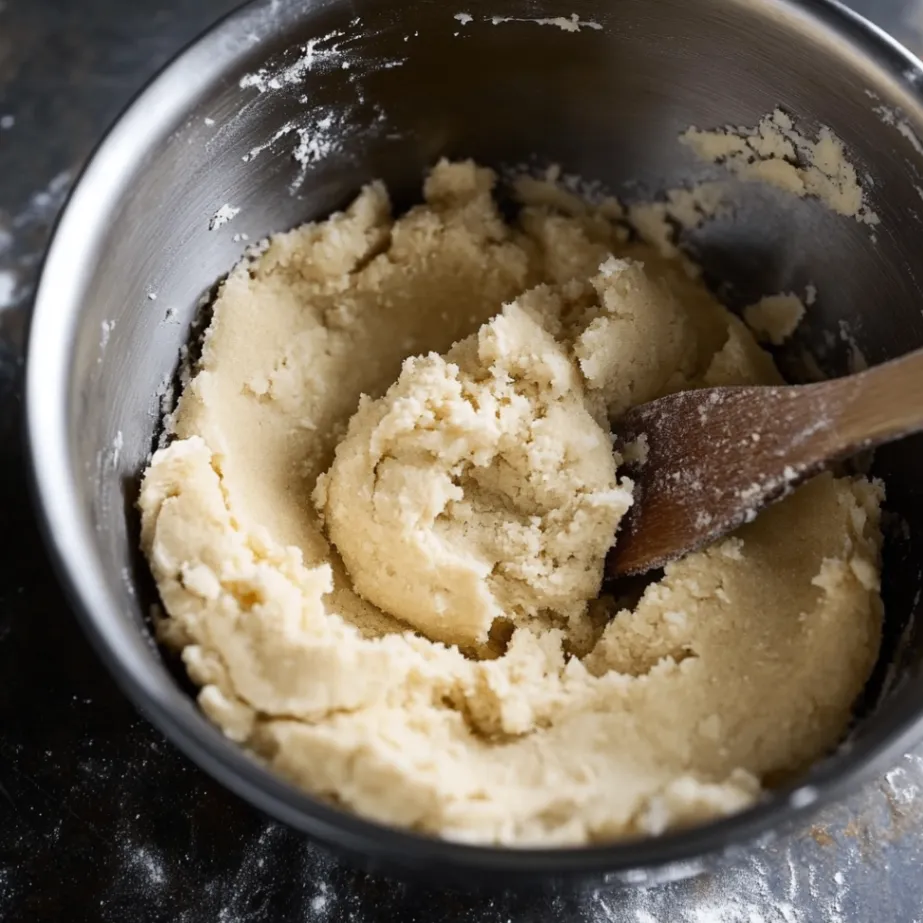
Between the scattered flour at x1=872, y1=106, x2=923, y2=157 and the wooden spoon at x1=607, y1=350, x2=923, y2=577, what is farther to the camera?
the scattered flour at x1=872, y1=106, x2=923, y2=157

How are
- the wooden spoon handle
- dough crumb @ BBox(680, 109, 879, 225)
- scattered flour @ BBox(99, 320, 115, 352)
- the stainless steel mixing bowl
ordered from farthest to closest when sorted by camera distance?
dough crumb @ BBox(680, 109, 879, 225)
scattered flour @ BBox(99, 320, 115, 352)
the wooden spoon handle
the stainless steel mixing bowl

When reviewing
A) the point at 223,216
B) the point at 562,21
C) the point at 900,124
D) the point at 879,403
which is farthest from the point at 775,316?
the point at 223,216

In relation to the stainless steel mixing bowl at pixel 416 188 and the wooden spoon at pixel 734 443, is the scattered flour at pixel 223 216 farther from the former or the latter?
the wooden spoon at pixel 734 443

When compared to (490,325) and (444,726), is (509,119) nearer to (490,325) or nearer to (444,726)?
(490,325)

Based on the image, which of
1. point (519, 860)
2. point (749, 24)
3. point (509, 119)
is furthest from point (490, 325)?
point (519, 860)

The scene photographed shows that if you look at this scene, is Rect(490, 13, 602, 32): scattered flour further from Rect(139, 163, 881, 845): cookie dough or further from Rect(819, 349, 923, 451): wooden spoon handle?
Rect(819, 349, 923, 451): wooden spoon handle

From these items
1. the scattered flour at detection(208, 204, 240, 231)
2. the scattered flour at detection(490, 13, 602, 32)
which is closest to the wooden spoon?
the scattered flour at detection(490, 13, 602, 32)

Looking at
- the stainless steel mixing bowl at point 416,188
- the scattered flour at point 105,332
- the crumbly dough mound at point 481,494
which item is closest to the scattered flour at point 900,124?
the stainless steel mixing bowl at point 416,188
